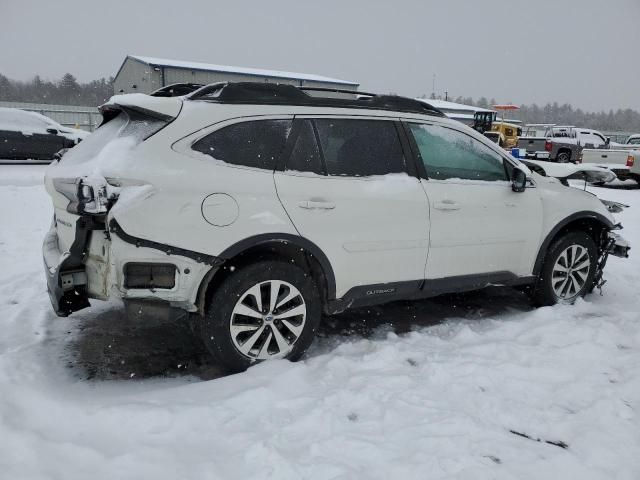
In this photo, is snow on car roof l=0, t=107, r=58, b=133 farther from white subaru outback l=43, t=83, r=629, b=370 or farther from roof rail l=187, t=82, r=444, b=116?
roof rail l=187, t=82, r=444, b=116

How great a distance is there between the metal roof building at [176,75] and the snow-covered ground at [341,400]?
2394 centimetres

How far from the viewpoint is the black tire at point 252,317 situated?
3.02 m

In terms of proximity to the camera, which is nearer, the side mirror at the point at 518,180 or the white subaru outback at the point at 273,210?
the white subaru outback at the point at 273,210

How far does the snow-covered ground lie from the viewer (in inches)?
90.4

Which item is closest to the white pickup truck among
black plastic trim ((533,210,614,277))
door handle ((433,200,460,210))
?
black plastic trim ((533,210,614,277))

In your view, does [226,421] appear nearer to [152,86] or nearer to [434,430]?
[434,430]

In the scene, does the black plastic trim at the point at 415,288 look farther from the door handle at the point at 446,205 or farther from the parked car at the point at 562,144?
the parked car at the point at 562,144

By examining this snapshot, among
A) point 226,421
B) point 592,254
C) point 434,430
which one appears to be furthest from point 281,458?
point 592,254

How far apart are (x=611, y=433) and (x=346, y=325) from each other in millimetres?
2075

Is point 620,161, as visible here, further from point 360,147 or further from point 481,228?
point 360,147

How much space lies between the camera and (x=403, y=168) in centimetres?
363

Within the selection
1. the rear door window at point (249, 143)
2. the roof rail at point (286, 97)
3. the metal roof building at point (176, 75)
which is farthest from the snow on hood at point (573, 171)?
the metal roof building at point (176, 75)

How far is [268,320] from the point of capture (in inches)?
125

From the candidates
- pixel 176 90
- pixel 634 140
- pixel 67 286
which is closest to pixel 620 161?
pixel 634 140
